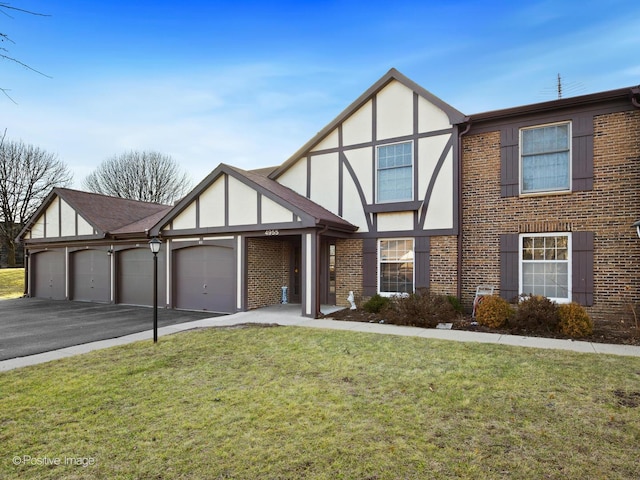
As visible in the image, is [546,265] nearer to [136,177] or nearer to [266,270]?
[266,270]

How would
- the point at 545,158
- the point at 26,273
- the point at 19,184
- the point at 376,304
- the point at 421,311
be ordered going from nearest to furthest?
the point at 421,311 < the point at 545,158 < the point at 376,304 < the point at 26,273 < the point at 19,184

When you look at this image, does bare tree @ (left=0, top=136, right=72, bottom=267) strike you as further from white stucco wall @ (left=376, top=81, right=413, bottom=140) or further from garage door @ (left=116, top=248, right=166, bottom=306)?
white stucco wall @ (left=376, top=81, right=413, bottom=140)

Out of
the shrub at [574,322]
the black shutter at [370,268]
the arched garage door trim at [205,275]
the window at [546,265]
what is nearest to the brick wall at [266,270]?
the arched garage door trim at [205,275]

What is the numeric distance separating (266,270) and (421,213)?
5.70 m

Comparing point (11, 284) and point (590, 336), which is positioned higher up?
point (590, 336)

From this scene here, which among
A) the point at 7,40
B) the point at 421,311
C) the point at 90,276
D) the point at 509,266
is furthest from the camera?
the point at 90,276

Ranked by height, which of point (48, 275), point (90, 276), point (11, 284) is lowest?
point (11, 284)

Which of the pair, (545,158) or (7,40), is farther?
(545,158)

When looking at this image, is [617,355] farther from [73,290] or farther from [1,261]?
[1,261]

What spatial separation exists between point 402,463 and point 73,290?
18.8 m

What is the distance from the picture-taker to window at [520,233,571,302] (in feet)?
33.7

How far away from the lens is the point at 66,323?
35.7ft

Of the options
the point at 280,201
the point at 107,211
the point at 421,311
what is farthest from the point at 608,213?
the point at 107,211

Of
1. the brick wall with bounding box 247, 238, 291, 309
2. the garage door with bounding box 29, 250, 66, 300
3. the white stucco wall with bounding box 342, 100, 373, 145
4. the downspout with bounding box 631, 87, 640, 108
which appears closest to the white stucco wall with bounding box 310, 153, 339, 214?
the white stucco wall with bounding box 342, 100, 373, 145
